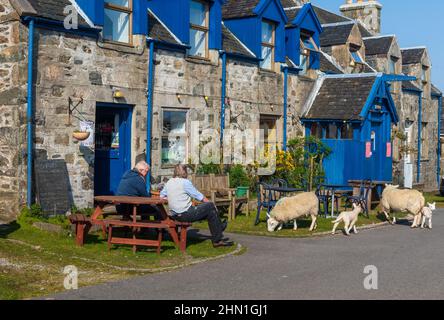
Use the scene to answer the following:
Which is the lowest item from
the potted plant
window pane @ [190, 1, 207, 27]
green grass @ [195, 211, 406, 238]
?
green grass @ [195, 211, 406, 238]

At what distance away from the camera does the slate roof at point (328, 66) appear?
2358 centimetres

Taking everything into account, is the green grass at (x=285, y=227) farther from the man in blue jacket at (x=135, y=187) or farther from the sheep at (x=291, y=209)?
the man in blue jacket at (x=135, y=187)

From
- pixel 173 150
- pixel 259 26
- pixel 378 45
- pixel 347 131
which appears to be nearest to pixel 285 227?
pixel 173 150

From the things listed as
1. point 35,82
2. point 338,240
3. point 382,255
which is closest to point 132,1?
point 35,82

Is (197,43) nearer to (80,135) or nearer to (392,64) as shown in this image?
(80,135)

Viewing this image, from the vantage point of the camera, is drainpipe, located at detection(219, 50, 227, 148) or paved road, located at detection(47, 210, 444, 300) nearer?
paved road, located at detection(47, 210, 444, 300)

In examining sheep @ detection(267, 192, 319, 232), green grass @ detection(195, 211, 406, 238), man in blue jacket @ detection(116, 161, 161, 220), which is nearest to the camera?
man in blue jacket @ detection(116, 161, 161, 220)

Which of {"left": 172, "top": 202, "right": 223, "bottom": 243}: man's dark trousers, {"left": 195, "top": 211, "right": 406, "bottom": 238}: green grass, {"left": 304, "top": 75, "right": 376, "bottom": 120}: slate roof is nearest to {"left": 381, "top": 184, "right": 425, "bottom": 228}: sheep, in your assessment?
{"left": 195, "top": 211, "right": 406, "bottom": 238}: green grass

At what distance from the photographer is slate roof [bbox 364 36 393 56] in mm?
28297

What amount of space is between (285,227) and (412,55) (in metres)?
20.3

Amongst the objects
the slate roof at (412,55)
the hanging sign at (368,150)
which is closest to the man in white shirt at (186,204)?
the hanging sign at (368,150)

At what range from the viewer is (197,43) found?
57.4 feet

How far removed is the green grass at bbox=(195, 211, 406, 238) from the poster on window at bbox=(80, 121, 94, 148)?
120 inches

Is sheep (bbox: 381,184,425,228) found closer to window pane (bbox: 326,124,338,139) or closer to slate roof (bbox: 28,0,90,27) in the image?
window pane (bbox: 326,124,338,139)
